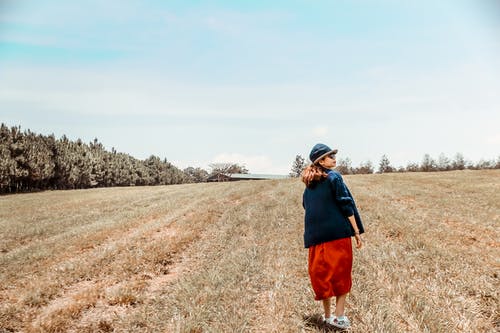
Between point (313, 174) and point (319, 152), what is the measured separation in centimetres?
38

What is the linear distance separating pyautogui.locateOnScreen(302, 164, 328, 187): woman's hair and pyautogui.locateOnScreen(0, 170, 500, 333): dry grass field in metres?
2.32

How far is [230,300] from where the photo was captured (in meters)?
6.41

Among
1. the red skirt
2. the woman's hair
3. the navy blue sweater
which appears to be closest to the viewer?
the red skirt

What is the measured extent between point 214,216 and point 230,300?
10.7m

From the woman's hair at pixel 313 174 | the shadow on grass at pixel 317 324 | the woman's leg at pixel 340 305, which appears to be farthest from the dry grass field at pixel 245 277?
the woman's hair at pixel 313 174

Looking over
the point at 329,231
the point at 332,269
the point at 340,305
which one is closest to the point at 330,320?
the point at 340,305

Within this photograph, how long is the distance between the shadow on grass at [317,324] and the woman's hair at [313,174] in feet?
7.43

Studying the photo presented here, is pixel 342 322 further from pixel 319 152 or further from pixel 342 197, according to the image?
pixel 319 152

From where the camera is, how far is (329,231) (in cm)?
505

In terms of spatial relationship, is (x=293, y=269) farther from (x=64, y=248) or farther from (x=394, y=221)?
(x=64, y=248)

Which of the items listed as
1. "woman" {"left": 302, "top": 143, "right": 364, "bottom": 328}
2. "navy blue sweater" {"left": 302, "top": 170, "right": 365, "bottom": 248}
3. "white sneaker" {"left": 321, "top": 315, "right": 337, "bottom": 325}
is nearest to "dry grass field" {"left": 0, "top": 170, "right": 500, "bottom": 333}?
"white sneaker" {"left": 321, "top": 315, "right": 337, "bottom": 325}

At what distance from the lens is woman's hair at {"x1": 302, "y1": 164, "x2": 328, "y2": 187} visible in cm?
521

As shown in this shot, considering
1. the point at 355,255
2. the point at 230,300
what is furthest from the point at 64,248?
the point at 355,255

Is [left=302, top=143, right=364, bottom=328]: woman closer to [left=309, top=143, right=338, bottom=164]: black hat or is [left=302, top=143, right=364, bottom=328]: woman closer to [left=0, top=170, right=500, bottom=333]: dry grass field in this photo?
[left=309, top=143, right=338, bottom=164]: black hat
